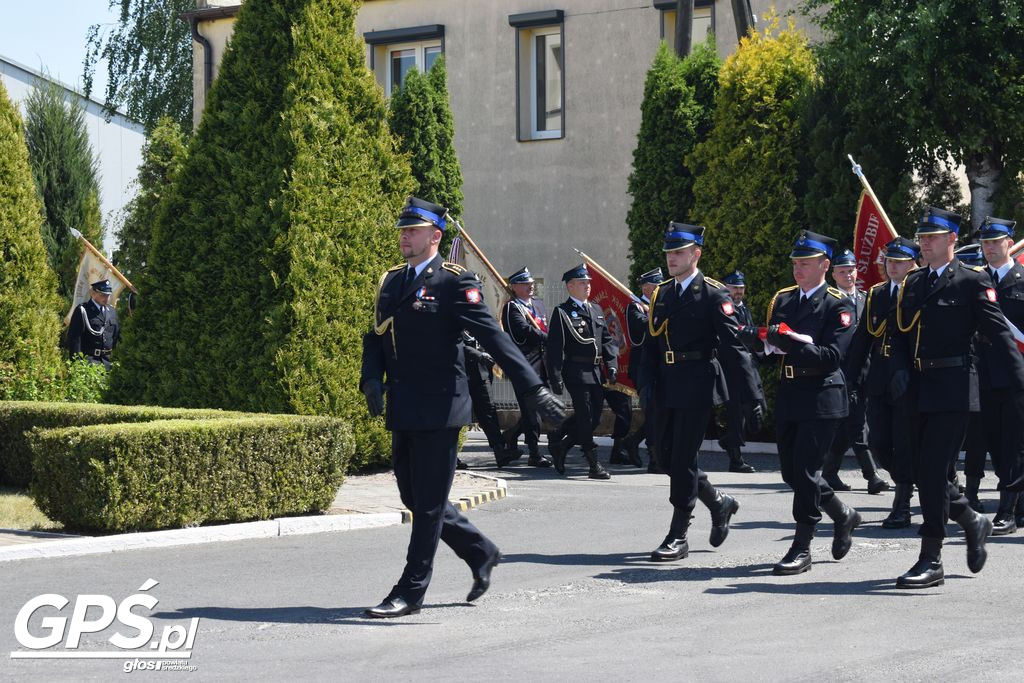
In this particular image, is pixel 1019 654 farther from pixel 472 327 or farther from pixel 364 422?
pixel 364 422

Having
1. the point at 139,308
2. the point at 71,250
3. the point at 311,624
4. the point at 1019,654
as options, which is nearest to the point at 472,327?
the point at 311,624

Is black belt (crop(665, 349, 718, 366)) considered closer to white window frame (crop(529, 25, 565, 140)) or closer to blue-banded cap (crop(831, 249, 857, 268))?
blue-banded cap (crop(831, 249, 857, 268))

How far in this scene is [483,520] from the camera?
→ 38.9ft

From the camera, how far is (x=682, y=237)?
9523mm

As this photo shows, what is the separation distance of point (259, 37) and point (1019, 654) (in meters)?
9.97

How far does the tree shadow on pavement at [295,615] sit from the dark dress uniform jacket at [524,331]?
8038mm

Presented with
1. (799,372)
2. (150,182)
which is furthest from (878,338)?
(150,182)

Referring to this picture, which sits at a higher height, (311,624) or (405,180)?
(405,180)

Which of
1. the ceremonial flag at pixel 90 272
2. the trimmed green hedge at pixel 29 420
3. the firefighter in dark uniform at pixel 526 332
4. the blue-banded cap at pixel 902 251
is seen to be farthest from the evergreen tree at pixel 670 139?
the trimmed green hedge at pixel 29 420

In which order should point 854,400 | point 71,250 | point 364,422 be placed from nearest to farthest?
point 854,400 → point 364,422 → point 71,250

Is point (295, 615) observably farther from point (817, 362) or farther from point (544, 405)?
point (817, 362)

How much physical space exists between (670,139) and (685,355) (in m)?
11.3

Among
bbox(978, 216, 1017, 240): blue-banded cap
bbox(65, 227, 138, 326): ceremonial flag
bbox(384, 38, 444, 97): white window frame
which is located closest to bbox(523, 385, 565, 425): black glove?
bbox(978, 216, 1017, 240): blue-banded cap

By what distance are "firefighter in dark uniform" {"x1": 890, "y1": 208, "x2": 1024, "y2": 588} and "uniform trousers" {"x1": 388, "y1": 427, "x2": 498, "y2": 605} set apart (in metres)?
2.62
